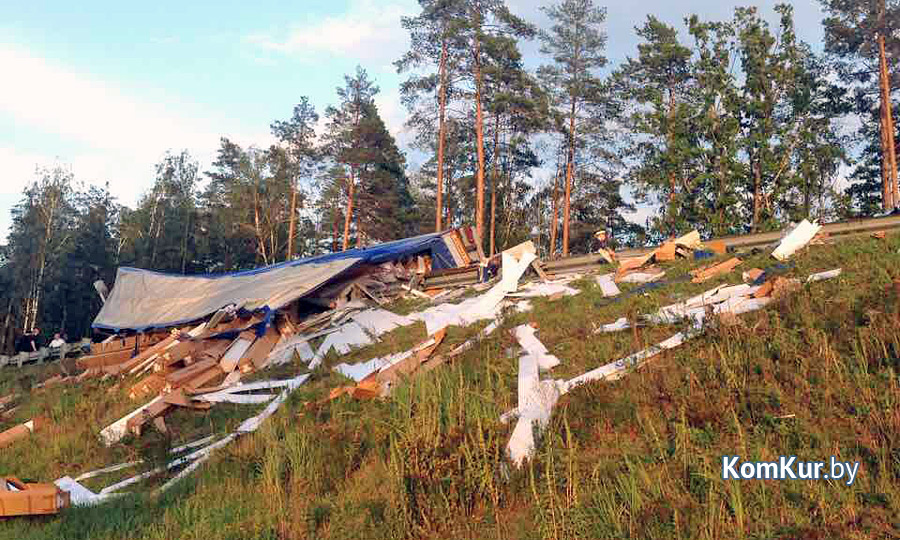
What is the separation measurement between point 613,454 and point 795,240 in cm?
606

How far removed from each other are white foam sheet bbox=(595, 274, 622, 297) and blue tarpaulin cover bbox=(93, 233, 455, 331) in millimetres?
4820

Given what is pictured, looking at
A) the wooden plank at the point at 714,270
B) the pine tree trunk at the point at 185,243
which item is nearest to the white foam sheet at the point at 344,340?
the wooden plank at the point at 714,270

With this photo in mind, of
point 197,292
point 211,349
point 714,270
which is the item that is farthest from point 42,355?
point 714,270

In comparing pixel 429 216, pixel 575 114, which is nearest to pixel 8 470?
pixel 575 114

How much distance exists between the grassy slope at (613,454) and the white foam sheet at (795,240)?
80.6 inches

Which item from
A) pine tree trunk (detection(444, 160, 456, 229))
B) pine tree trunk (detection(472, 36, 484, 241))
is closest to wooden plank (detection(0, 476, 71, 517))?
pine tree trunk (detection(472, 36, 484, 241))

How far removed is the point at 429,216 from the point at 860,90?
73.4 ft

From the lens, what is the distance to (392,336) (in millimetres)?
9281

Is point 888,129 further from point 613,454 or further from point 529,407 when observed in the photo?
point 613,454

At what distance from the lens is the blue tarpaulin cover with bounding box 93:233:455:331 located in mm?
10834

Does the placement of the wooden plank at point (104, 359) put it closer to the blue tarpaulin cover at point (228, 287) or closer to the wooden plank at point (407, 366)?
the blue tarpaulin cover at point (228, 287)

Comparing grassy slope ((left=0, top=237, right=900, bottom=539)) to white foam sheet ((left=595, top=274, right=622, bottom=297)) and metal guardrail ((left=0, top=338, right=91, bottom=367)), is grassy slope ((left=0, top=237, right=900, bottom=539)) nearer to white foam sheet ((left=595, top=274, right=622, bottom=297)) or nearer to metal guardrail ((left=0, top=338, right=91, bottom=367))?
white foam sheet ((left=595, top=274, right=622, bottom=297))

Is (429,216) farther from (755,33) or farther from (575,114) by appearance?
(755,33)

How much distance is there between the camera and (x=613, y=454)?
4.04 metres
